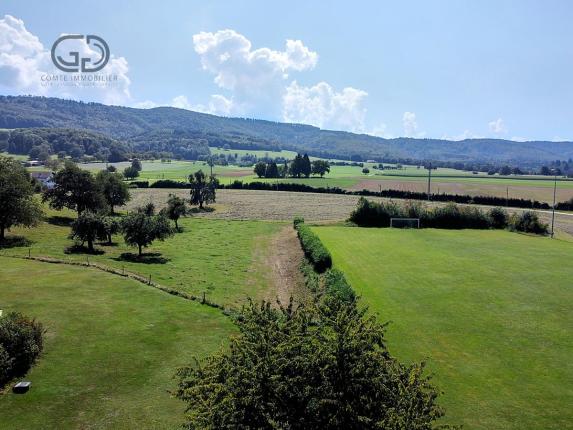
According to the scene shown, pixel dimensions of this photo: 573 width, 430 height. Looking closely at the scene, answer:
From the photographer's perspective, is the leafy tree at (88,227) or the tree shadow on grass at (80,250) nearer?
the tree shadow on grass at (80,250)

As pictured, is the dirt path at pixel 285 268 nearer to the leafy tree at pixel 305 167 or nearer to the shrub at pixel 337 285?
the shrub at pixel 337 285

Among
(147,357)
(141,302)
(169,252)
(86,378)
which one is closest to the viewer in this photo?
(86,378)

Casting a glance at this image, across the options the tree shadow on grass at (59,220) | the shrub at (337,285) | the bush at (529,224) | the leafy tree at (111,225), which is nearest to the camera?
the shrub at (337,285)

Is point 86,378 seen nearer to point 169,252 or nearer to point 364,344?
point 364,344

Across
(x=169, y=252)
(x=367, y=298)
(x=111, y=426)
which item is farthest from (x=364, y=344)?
(x=169, y=252)

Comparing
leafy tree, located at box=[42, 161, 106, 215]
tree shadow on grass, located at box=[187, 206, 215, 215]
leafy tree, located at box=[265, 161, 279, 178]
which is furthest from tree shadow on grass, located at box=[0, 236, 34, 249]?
leafy tree, located at box=[265, 161, 279, 178]

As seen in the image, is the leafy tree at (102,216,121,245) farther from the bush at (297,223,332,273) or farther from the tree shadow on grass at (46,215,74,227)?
the bush at (297,223,332,273)


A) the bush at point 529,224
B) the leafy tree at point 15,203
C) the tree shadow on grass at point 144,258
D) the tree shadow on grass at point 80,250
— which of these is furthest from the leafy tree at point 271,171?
the tree shadow on grass at point 80,250

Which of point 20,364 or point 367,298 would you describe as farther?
point 367,298
